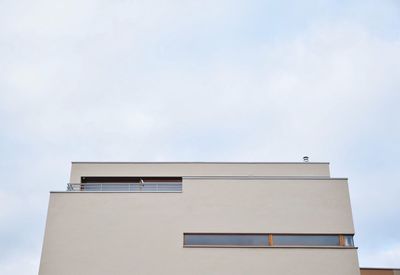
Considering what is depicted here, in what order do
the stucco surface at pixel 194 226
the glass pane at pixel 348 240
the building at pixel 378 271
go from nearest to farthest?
the stucco surface at pixel 194 226 < the glass pane at pixel 348 240 < the building at pixel 378 271

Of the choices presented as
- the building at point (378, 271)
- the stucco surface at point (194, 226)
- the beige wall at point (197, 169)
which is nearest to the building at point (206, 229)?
the stucco surface at point (194, 226)

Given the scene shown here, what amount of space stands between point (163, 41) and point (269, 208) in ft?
30.4

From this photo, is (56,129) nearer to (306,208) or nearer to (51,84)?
(51,84)

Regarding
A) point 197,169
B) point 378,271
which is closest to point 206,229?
point 197,169

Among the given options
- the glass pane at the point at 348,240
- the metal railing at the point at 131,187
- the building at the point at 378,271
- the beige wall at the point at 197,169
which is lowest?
the building at the point at 378,271

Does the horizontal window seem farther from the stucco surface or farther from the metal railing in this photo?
the metal railing

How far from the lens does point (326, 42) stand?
19719mm

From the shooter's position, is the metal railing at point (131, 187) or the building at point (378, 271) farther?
the building at point (378, 271)

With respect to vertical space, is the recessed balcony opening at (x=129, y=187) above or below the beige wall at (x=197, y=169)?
below

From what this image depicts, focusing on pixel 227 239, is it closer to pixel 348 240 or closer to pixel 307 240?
pixel 307 240

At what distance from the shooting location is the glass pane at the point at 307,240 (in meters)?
14.1

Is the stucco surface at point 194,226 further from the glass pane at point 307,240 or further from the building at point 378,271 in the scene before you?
the building at point 378,271

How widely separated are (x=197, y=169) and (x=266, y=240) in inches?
184

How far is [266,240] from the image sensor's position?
1416 centimetres
